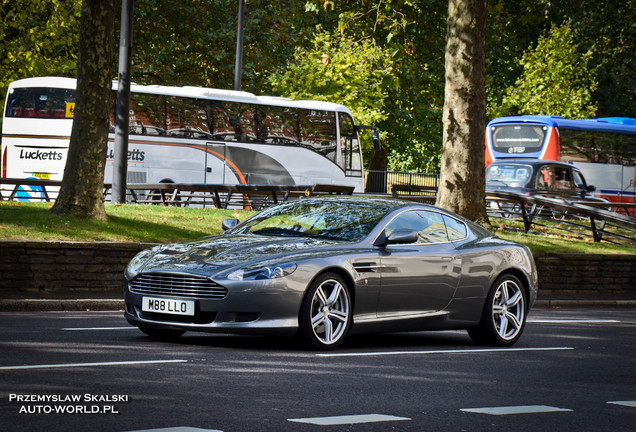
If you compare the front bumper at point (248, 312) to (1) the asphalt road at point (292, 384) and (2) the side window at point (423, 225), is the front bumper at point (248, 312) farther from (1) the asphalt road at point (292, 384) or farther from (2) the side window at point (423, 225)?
(2) the side window at point (423, 225)

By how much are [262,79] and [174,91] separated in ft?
43.5

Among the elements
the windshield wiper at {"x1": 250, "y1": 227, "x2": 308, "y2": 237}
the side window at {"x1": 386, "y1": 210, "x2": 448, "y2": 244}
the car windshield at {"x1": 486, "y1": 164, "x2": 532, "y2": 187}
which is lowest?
the windshield wiper at {"x1": 250, "y1": 227, "x2": 308, "y2": 237}

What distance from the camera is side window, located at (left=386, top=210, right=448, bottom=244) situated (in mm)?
10586

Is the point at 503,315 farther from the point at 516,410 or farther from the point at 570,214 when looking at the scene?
the point at 570,214

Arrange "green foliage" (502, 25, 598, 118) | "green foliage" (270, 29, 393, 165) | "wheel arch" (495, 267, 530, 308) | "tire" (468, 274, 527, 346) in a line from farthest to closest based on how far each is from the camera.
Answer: "green foliage" (502, 25, 598, 118) → "green foliage" (270, 29, 393, 165) → "wheel arch" (495, 267, 530, 308) → "tire" (468, 274, 527, 346)

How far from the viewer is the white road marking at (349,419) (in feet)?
20.1

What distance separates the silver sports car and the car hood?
1 centimetres

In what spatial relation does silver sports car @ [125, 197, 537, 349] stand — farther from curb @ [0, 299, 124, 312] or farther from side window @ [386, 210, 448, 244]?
curb @ [0, 299, 124, 312]

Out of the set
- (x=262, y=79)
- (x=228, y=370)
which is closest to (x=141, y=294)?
(x=228, y=370)

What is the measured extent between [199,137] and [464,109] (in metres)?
15.0

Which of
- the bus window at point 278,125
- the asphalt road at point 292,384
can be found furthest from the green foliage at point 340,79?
the asphalt road at point 292,384

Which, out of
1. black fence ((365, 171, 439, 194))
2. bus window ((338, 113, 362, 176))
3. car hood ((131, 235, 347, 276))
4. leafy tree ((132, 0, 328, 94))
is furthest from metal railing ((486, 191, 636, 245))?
black fence ((365, 171, 439, 194))

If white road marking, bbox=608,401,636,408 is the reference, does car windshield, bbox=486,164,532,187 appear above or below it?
above

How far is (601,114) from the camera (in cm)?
5294
